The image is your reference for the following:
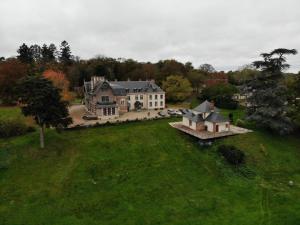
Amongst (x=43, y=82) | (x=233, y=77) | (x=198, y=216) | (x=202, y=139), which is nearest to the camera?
(x=198, y=216)

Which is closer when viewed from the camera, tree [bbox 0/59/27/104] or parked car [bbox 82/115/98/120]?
parked car [bbox 82/115/98/120]

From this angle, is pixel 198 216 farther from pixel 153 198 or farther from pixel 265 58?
pixel 265 58

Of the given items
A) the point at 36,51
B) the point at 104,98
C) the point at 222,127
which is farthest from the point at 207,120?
the point at 36,51

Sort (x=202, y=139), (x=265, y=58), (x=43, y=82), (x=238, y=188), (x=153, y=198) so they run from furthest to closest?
(x=265, y=58) < (x=202, y=139) < (x=43, y=82) < (x=238, y=188) < (x=153, y=198)

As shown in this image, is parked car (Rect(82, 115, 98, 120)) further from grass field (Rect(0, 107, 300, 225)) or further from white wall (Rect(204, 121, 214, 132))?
white wall (Rect(204, 121, 214, 132))

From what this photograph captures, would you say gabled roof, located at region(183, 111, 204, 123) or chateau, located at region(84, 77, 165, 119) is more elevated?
chateau, located at region(84, 77, 165, 119)

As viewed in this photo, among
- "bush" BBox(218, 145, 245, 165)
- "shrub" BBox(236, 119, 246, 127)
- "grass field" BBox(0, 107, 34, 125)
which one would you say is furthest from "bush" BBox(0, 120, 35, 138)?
"shrub" BBox(236, 119, 246, 127)

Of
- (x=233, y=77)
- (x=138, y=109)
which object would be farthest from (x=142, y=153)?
(x=233, y=77)

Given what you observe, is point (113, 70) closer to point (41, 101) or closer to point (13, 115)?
point (13, 115)
